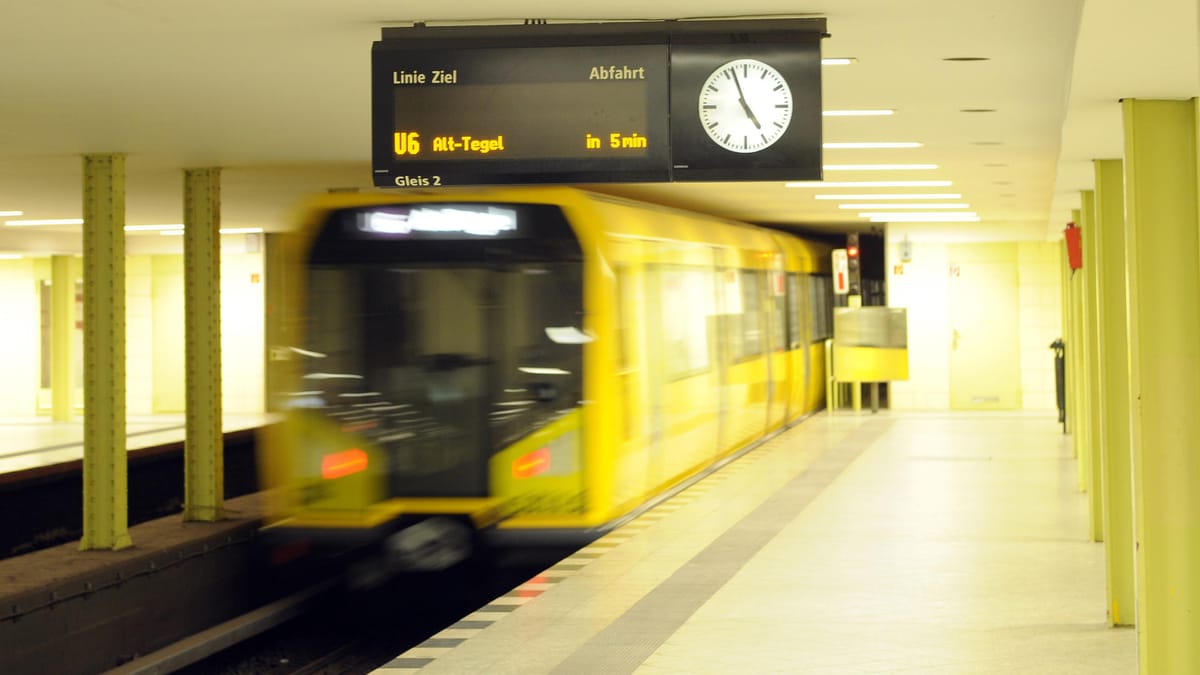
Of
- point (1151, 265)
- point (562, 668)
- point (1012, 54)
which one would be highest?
point (1012, 54)

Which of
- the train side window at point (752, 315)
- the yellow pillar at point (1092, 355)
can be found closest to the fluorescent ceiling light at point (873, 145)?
the yellow pillar at point (1092, 355)

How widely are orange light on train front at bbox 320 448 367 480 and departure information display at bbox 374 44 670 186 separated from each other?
3741mm

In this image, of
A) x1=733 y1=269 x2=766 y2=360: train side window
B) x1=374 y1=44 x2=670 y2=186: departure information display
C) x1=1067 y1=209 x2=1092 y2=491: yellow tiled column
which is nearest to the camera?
x1=374 y1=44 x2=670 y2=186: departure information display

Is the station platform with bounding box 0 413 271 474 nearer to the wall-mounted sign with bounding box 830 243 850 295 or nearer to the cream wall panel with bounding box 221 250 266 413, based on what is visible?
the cream wall panel with bounding box 221 250 266 413

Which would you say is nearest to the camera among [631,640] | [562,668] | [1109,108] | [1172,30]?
[1172,30]

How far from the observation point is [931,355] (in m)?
23.6

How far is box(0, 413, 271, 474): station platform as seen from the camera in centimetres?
1753

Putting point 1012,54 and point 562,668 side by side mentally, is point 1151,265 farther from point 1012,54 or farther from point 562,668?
point 562,668

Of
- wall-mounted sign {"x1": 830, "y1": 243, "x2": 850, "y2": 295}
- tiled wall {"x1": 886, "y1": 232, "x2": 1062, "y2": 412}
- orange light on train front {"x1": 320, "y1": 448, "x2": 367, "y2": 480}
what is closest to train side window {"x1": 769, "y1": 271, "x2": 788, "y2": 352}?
wall-mounted sign {"x1": 830, "y1": 243, "x2": 850, "y2": 295}

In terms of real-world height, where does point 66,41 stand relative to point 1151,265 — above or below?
above

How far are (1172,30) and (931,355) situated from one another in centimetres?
1984

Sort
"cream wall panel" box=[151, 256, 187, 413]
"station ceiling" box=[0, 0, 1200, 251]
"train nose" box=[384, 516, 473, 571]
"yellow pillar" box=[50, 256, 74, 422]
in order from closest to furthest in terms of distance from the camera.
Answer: "station ceiling" box=[0, 0, 1200, 251] → "train nose" box=[384, 516, 473, 571] → "yellow pillar" box=[50, 256, 74, 422] → "cream wall panel" box=[151, 256, 187, 413]

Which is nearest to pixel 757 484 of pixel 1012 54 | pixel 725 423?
pixel 725 423

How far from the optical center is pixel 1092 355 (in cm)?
827
